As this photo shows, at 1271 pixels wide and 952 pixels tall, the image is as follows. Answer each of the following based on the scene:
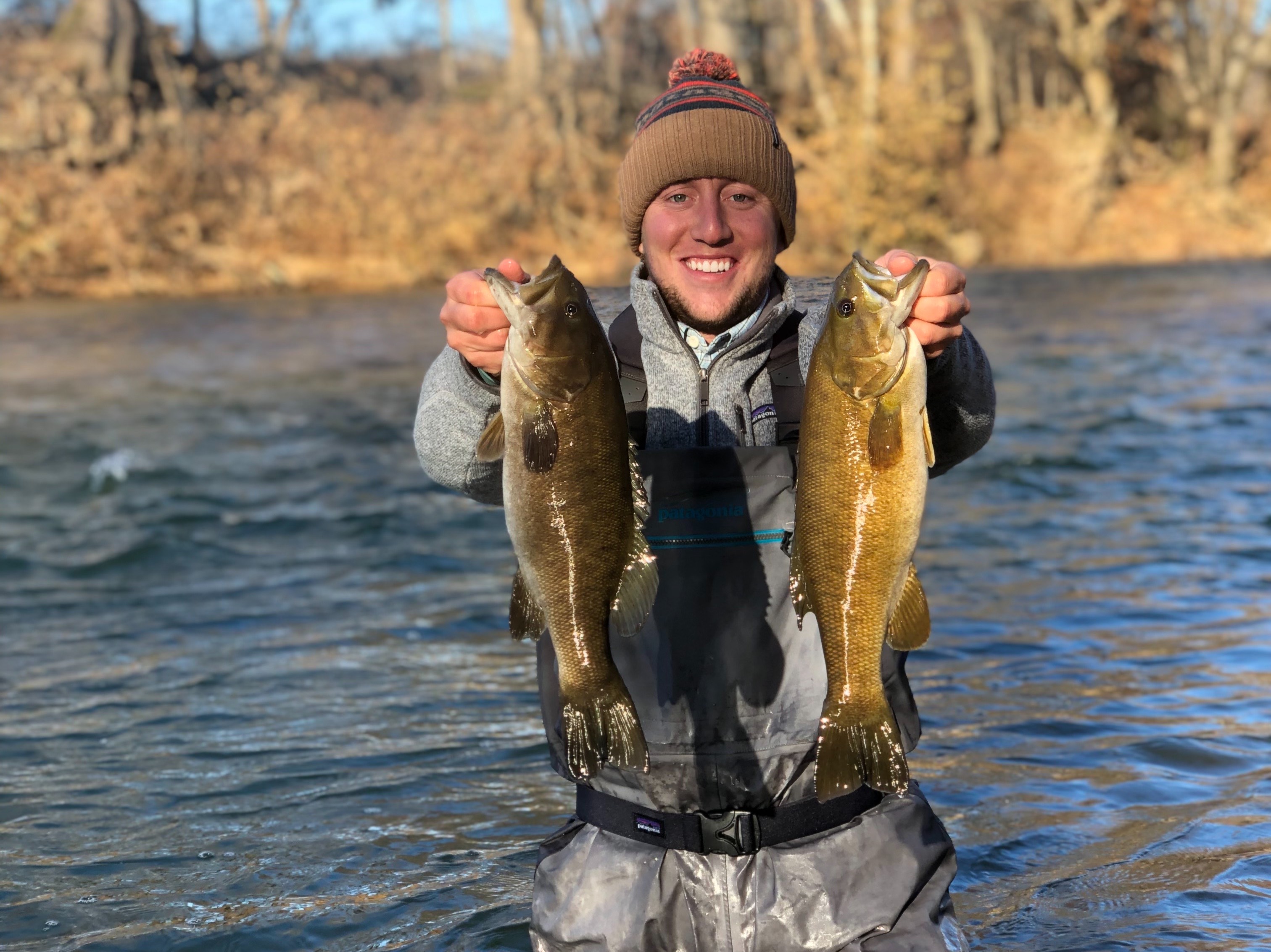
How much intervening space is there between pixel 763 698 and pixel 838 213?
31.9 metres

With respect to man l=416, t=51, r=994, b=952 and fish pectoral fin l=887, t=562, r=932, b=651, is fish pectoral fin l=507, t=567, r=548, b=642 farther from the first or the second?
fish pectoral fin l=887, t=562, r=932, b=651

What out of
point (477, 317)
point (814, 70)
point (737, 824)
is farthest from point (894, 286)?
point (814, 70)

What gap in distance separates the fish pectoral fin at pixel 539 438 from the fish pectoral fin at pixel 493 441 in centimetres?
10

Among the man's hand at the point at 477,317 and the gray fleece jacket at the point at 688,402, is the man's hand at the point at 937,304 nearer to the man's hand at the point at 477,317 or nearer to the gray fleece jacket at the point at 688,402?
the gray fleece jacket at the point at 688,402

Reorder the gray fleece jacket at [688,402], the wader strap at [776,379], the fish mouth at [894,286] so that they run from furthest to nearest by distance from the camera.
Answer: the wader strap at [776,379] < the gray fleece jacket at [688,402] < the fish mouth at [894,286]

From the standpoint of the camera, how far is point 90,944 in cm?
467

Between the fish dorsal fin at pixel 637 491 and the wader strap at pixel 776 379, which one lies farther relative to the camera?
the wader strap at pixel 776 379

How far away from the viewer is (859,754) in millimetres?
3277

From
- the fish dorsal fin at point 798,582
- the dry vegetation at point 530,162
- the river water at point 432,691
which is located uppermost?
the dry vegetation at point 530,162

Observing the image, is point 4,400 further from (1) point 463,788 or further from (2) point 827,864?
(2) point 827,864

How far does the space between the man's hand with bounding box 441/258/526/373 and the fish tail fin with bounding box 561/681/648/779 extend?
0.78 m

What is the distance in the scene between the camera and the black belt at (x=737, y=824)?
139 inches

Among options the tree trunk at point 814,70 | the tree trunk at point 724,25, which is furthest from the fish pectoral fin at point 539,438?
the tree trunk at point 814,70

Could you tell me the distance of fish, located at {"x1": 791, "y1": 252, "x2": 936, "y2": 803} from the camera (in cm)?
308
